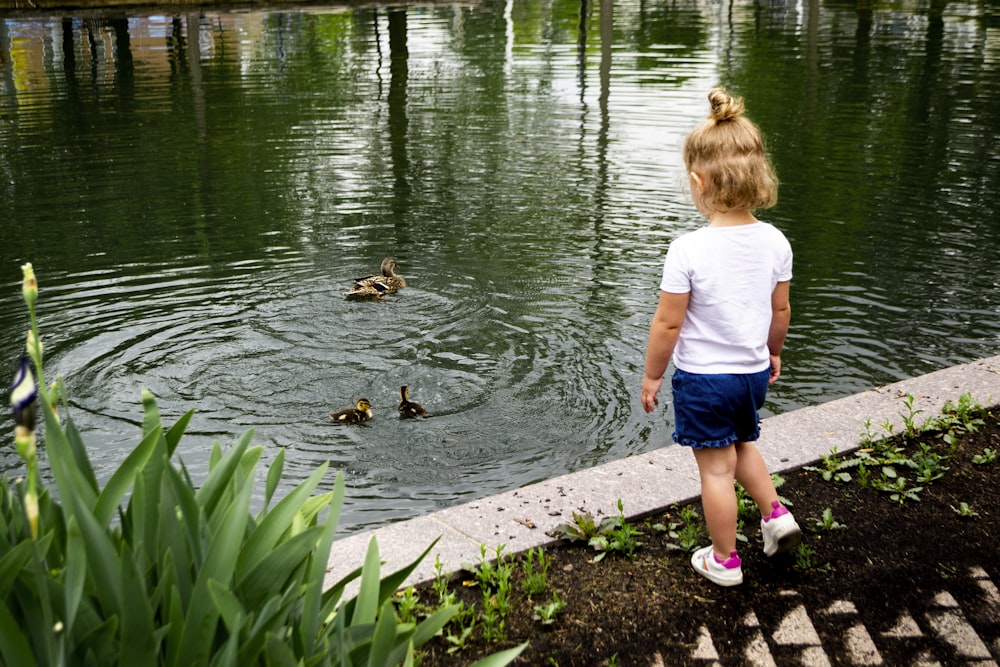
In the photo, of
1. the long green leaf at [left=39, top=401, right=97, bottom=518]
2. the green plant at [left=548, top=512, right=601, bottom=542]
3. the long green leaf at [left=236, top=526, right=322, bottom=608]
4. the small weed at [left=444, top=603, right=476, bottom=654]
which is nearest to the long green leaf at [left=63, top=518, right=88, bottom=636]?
the long green leaf at [left=39, top=401, right=97, bottom=518]

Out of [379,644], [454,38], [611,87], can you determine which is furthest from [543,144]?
[454,38]

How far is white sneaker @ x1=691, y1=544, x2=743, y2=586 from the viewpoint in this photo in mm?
4043

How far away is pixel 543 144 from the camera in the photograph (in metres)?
15.5

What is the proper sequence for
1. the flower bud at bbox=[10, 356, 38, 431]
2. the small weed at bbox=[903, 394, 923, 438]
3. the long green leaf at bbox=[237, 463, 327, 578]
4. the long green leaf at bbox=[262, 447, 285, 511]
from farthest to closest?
the small weed at bbox=[903, 394, 923, 438]
the long green leaf at bbox=[262, 447, 285, 511]
the long green leaf at bbox=[237, 463, 327, 578]
the flower bud at bbox=[10, 356, 38, 431]

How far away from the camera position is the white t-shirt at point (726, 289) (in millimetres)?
3854

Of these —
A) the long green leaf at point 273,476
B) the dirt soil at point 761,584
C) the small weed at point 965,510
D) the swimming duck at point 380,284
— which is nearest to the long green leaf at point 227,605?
the long green leaf at point 273,476

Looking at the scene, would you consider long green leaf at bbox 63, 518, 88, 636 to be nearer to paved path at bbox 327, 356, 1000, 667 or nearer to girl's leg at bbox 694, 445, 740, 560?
paved path at bbox 327, 356, 1000, 667

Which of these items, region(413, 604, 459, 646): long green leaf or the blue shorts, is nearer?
region(413, 604, 459, 646): long green leaf

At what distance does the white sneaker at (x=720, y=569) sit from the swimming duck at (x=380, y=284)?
205 inches

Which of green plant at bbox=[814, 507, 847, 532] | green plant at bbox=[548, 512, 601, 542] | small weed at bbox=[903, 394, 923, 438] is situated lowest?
green plant at bbox=[814, 507, 847, 532]

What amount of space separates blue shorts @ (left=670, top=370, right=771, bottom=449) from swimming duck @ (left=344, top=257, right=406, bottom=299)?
5107 mm

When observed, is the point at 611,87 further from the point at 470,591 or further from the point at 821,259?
the point at 470,591

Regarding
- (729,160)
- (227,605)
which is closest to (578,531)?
(729,160)

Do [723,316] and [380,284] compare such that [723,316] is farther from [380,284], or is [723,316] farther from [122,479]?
[380,284]
